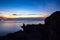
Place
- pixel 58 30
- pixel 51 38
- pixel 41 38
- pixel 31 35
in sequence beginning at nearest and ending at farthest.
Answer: pixel 58 30 < pixel 51 38 < pixel 41 38 < pixel 31 35

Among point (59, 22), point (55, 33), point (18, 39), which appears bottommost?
point (18, 39)

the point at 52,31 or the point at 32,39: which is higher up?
the point at 52,31

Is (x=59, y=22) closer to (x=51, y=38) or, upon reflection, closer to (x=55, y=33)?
(x=55, y=33)

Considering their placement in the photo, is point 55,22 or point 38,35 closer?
point 55,22

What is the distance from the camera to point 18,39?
13578mm

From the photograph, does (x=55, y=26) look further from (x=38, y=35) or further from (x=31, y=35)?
(x=31, y=35)

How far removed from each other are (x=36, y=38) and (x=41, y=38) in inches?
33.4

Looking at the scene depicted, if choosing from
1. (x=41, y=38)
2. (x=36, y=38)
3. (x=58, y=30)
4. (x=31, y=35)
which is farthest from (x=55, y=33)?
(x=31, y=35)

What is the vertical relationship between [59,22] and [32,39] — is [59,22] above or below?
above

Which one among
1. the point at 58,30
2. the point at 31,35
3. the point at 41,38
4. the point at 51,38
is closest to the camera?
the point at 58,30

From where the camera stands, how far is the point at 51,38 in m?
8.10

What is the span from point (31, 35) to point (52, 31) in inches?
209

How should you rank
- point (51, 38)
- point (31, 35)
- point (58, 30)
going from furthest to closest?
1. point (31, 35)
2. point (51, 38)
3. point (58, 30)

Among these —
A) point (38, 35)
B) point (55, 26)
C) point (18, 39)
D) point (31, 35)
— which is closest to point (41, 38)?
point (38, 35)
